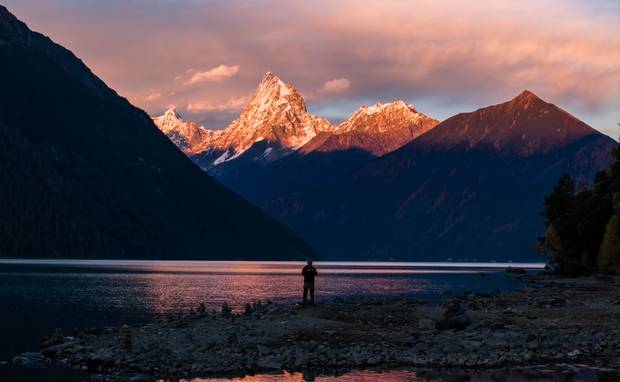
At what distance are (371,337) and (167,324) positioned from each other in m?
16.5

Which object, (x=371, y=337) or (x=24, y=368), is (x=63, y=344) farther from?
(x=371, y=337)

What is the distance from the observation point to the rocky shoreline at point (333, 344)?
43250 millimetres

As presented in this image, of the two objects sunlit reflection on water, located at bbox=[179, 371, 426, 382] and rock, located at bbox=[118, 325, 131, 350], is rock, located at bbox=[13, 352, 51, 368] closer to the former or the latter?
rock, located at bbox=[118, 325, 131, 350]

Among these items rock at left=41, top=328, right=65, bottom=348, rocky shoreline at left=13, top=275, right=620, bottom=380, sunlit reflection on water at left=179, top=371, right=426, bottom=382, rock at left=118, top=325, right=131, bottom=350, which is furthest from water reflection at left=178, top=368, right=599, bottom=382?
rock at left=41, top=328, right=65, bottom=348

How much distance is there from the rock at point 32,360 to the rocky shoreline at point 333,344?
0.06 meters

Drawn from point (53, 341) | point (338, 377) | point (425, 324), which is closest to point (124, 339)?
point (53, 341)

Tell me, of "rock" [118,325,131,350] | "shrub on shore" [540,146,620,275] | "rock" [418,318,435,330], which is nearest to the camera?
"rock" [118,325,131,350]

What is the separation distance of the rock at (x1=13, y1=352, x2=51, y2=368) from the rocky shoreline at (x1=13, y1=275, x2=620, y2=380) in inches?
2.2

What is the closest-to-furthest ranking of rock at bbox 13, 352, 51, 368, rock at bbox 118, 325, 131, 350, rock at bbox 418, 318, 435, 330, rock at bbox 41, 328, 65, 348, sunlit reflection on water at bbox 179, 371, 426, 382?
sunlit reflection on water at bbox 179, 371, 426, 382 < rock at bbox 13, 352, 51, 368 < rock at bbox 118, 325, 131, 350 < rock at bbox 41, 328, 65, 348 < rock at bbox 418, 318, 435, 330

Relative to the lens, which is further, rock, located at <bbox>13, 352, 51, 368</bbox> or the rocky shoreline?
rock, located at <bbox>13, 352, 51, 368</bbox>

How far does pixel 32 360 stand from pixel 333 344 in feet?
54.2

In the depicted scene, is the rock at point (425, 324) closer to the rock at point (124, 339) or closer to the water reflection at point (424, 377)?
the water reflection at point (424, 377)

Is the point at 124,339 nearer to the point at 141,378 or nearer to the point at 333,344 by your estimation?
the point at 141,378

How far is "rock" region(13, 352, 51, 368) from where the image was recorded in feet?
151
